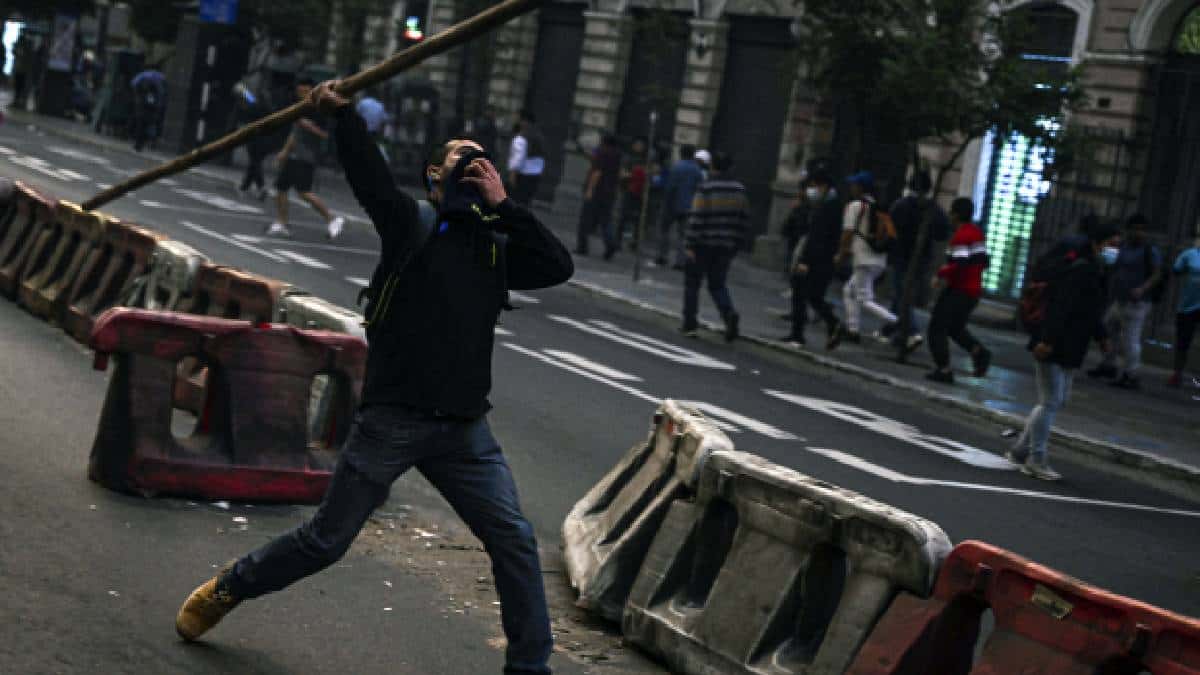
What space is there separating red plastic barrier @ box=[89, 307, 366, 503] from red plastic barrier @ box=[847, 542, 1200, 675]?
11.6ft

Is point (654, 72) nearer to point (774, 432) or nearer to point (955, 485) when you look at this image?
point (774, 432)

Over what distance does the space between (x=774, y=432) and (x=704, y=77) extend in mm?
20900

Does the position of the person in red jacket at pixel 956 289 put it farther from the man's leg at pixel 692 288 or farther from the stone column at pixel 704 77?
the stone column at pixel 704 77

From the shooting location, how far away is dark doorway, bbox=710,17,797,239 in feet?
105

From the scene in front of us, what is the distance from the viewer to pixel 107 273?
12609 millimetres

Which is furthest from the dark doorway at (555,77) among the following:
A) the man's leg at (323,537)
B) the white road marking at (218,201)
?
the man's leg at (323,537)

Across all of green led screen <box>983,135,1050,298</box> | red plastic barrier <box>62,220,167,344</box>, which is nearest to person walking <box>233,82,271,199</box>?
green led screen <box>983,135,1050,298</box>

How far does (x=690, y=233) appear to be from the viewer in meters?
18.2

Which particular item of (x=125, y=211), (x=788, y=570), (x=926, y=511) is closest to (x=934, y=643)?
(x=788, y=570)

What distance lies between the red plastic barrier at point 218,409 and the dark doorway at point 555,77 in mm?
29688

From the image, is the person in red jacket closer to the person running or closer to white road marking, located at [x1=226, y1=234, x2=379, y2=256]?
white road marking, located at [x1=226, y1=234, x2=379, y2=256]

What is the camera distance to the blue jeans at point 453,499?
5703 mm

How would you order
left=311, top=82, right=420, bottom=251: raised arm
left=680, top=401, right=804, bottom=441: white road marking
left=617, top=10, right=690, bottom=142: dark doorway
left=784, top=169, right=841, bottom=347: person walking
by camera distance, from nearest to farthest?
left=311, top=82, right=420, bottom=251: raised arm → left=680, top=401, right=804, bottom=441: white road marking → left=784, top=169, right=841, bottom=347: person walking → left=617, top=10, right=690, bottom=142: dark doorway

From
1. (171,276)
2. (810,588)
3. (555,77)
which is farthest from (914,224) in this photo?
(555,77)
